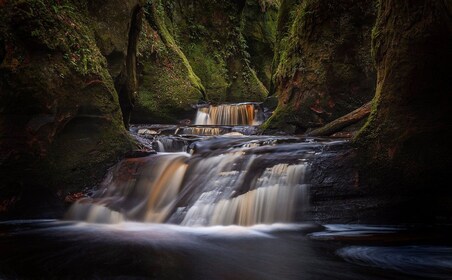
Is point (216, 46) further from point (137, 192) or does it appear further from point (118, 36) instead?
point (137, 192)

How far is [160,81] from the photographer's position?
1516 cm

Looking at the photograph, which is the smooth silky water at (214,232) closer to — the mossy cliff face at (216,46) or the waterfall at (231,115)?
the waterfall at (231,115)

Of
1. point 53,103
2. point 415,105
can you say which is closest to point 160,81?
point 53,103

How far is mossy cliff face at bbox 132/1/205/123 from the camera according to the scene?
14359 millimetres

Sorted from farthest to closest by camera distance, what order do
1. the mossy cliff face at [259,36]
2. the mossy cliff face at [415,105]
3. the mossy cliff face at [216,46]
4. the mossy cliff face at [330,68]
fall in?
the mossy cliff face at [259,36], the mossy cliff face at [216,46], the mossy cliff face at [330,68], the mossy cliff face at [415,105]

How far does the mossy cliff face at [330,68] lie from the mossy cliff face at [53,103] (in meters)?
5.37

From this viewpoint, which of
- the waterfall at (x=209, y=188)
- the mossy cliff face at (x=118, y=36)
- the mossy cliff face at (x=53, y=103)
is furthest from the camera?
the mossy cliff face at (x=118, y=36)

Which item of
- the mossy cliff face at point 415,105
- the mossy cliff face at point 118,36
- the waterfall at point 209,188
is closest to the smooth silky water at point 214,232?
the waterfall at point 209,188

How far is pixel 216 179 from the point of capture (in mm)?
6211

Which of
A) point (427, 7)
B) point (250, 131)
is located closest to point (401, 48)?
point (427, 7)

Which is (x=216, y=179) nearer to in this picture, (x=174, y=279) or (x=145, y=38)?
(x=174, y=279)

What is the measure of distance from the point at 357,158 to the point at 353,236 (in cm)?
126

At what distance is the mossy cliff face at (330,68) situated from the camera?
10.6 metres

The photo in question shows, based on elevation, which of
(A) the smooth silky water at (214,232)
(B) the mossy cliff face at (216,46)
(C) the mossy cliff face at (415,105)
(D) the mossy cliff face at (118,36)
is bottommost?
(A) the smooth silky water at (214,232)
